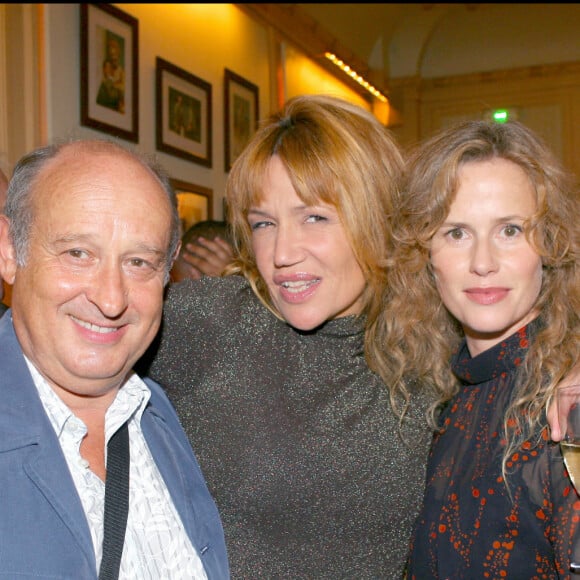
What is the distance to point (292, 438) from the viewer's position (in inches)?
82.7

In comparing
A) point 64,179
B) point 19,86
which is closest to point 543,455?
point 64,179

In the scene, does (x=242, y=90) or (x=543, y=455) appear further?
(x=242, y=90)

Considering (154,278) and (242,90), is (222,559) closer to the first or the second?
(154,278)

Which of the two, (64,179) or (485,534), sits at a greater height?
(64,179)

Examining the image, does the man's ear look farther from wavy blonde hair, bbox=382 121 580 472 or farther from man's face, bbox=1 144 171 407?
wavy blonde hair, bbox=382 121 580 472

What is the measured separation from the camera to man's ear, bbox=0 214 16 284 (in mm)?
1706

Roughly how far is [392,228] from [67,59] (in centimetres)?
274

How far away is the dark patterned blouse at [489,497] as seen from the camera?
63.6 inches

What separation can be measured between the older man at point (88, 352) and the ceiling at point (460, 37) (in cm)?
768

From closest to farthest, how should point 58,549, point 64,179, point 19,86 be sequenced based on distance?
point 58,549, point 64,179, point 19,86

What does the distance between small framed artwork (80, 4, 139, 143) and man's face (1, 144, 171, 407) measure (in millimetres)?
2761

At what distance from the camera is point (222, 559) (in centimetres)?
186

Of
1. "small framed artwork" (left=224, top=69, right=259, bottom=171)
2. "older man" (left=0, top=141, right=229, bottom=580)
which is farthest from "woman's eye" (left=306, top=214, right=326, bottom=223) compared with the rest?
"small framed artwork" (left=224, top=69, right=259, bottom=171)

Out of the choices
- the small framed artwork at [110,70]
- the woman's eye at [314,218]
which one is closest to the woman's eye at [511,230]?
the woman's eye at [314,218]
